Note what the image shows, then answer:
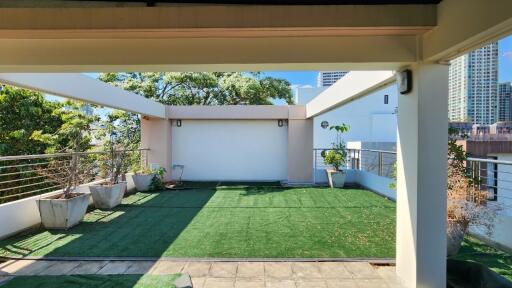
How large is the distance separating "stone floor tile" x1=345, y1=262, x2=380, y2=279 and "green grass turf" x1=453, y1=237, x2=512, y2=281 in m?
1.30

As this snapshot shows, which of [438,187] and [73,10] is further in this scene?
[438,187]

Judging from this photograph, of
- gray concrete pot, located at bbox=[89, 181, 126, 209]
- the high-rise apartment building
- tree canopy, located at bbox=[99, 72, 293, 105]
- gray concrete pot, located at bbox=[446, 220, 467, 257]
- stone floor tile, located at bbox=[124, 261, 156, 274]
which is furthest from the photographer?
tree canopy, located at bbox=[99, 72, 293, 105]

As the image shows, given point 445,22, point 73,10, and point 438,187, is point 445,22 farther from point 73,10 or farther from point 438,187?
point 73,10

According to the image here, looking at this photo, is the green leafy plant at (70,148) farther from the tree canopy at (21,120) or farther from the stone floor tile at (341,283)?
the stone floor tile at (341,283)

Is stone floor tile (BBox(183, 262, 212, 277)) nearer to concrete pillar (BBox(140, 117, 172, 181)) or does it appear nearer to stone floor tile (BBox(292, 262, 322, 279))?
stone floor tile (BBox(292, 262, 322, 279))

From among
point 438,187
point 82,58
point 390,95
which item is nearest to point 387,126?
point 390,95

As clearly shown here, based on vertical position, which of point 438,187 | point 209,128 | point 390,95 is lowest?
point 438,187

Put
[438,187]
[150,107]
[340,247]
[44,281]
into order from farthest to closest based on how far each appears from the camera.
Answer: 1. [150,107]
2. [340,247]
3. [44,281]
4. [438,187]

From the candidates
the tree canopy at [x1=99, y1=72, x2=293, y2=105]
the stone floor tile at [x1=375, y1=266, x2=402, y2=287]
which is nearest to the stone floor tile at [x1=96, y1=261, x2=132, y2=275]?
the stone floor tile at [x1=375, y1=266, x2=402, y2=287]

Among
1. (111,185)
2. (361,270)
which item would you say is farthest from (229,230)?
(111,185)

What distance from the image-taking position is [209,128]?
530 inches

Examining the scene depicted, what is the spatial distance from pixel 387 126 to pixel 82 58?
18.9m

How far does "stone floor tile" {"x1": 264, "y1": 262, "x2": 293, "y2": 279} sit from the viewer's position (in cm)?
432

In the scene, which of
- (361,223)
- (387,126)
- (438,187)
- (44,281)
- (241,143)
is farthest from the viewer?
(387,126)
